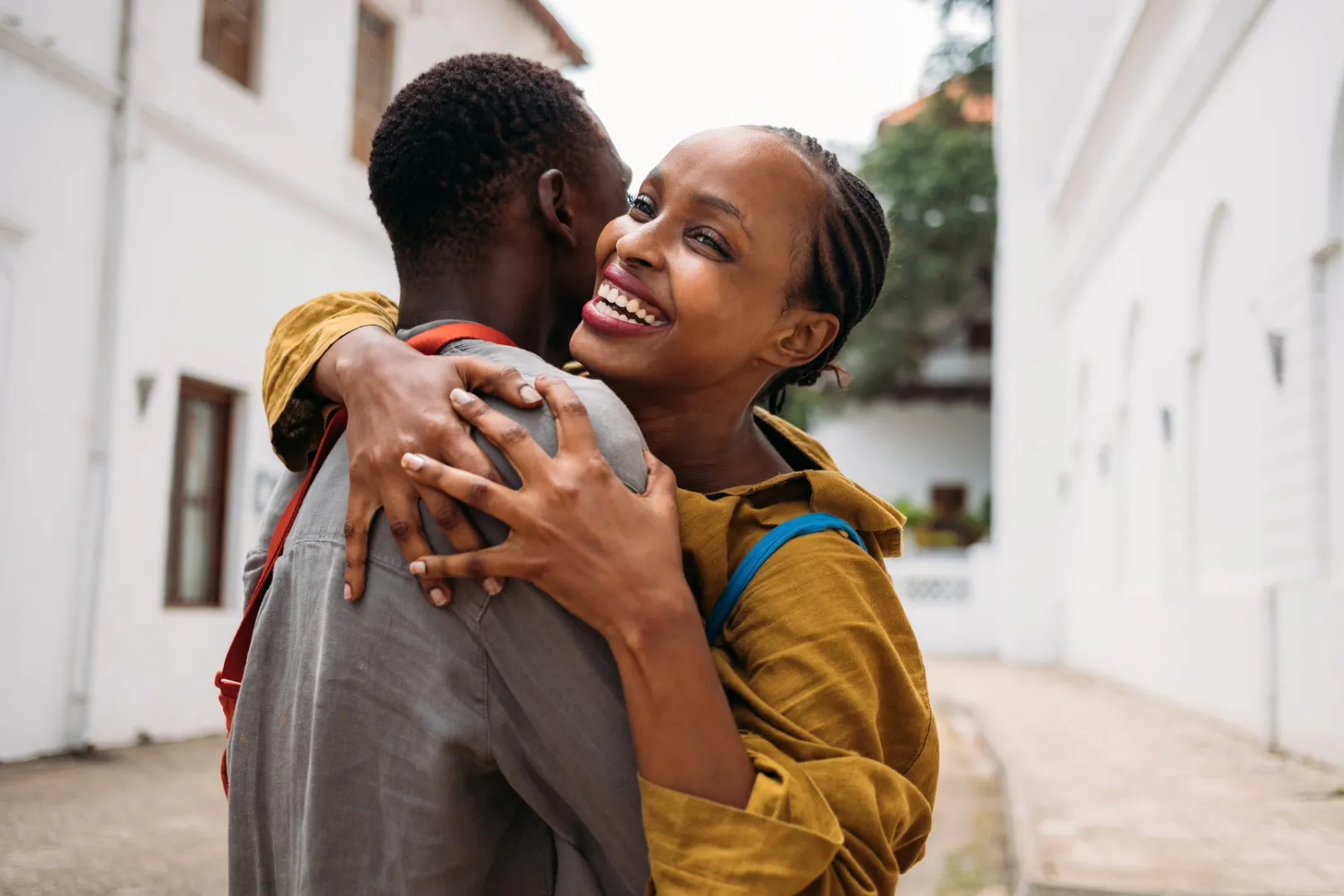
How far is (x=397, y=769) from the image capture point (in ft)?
4.34

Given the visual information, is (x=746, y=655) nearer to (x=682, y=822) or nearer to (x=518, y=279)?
(x=682, y=822)

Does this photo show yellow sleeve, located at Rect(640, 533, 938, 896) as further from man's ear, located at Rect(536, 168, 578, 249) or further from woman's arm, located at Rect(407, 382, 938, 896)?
man's ear, located at Rect(536, 168, 578, 249)

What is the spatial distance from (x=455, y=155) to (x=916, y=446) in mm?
27015

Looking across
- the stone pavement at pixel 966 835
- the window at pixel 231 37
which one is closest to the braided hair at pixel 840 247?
the stone pavement at pixel 966 835

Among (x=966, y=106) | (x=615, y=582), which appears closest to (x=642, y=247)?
(x=615, y=582)

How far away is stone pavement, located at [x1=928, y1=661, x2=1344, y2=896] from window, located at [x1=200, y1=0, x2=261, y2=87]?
718 centimetres

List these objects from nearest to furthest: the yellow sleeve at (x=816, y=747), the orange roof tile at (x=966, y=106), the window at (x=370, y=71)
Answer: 1. the yellow sleeve at (x=816, y=747)
2. the window at (x=370, y=71)
3. the orange roof tile at (x=966, y=106)

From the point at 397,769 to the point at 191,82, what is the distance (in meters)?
8.32

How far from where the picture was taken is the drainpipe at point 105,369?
25.4ft

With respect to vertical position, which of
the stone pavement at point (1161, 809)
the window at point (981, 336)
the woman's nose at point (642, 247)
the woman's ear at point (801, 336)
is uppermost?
the window at point (981, 336)

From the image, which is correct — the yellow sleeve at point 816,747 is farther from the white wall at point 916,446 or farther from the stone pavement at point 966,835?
the white wall at point 916,446

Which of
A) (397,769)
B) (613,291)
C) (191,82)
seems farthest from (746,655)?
→ (191,82)

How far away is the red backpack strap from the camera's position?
4.99ft

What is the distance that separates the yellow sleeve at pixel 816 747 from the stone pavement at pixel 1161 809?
3.84 m
